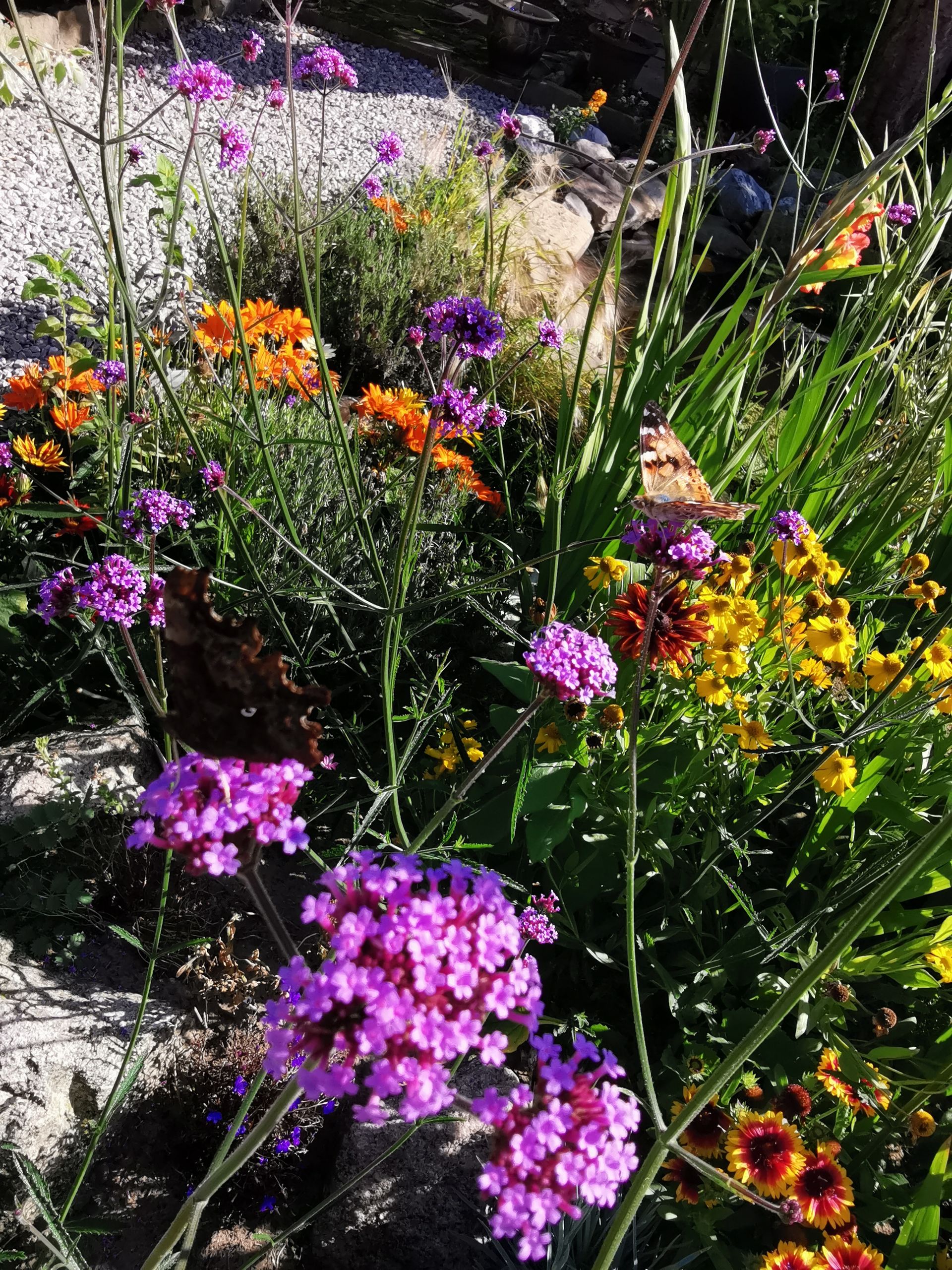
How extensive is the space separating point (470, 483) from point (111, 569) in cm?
137

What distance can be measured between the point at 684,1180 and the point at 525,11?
10457 millimetres

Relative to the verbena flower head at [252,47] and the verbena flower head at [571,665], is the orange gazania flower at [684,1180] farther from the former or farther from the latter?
the verbena flower head at [252,47]

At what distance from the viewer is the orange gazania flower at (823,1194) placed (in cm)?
134

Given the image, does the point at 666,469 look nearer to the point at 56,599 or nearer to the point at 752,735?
the point at 752,735

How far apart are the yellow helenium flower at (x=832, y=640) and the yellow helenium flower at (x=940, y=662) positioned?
0.45ft

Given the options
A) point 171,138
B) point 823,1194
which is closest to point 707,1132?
point 823,1194

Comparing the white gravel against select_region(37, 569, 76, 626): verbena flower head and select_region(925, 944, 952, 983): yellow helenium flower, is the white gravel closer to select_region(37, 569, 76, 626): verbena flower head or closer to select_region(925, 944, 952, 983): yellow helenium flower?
select_region(37, 569, 76, 626): verbena flower head

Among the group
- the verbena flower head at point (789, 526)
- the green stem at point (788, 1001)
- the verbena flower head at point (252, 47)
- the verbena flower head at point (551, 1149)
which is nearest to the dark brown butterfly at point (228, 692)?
the verbena flower head at point (551, 1149)

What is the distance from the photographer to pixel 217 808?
627 mm

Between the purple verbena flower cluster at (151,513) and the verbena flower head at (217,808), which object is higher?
the verbena flower head at (217,808)

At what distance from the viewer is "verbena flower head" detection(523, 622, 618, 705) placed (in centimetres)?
107

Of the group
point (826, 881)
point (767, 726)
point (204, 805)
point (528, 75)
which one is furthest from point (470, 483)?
point (528, 75)

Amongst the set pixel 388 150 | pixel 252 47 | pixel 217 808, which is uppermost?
pixel 252 47

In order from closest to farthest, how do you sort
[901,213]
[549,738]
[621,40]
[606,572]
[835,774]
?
[835,774] → [549,738] → [606,572] → [901,213] → [621,40]
